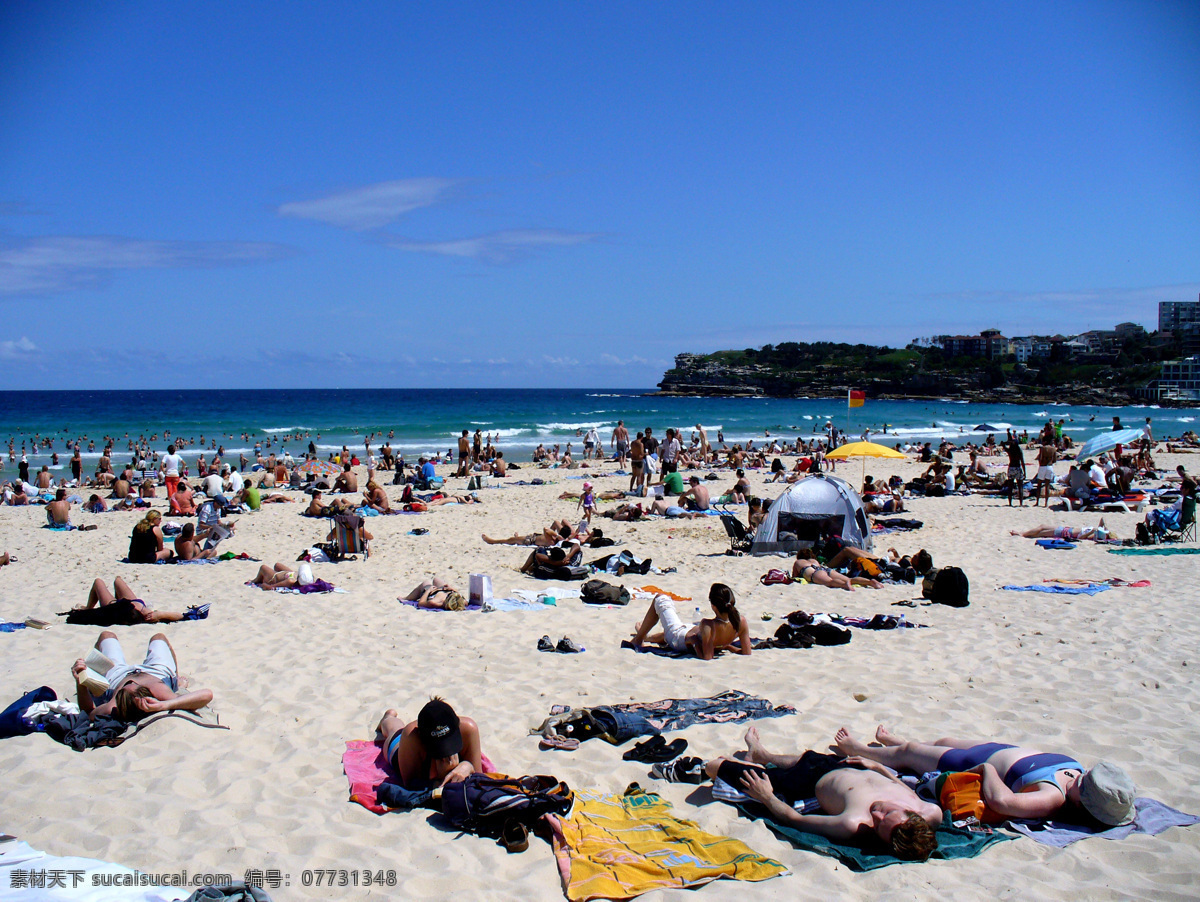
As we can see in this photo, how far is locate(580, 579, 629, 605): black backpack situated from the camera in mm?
8781

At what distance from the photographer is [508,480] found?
2270 cm

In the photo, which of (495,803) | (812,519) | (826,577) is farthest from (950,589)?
(495,803)

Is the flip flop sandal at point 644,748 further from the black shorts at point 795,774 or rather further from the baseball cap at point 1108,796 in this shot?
the baseball cap at point 1108,796

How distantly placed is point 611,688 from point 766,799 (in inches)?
85.4

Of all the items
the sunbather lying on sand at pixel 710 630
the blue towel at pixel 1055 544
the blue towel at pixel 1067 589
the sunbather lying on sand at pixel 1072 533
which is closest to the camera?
the sunbather lying on sand at pixel 710 630

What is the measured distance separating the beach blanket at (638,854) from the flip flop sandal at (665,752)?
55 centimetres

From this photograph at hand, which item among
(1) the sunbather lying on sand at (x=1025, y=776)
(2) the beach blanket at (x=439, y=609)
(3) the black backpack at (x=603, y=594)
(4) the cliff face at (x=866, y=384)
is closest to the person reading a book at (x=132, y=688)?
(2) the beach blanket at (x=439, y=609)

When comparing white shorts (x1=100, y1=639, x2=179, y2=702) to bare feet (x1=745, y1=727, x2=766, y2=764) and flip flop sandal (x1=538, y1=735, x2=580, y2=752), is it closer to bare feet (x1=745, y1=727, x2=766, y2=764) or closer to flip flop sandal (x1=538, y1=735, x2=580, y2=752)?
flip flop sandal (x1=538, y1=735, x2=580, y2=752)

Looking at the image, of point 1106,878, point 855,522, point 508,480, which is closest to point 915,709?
point 1106,878

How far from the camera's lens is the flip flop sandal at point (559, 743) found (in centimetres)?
476

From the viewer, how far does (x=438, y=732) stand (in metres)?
4.17

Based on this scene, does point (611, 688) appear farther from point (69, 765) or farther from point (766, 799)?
point (69, 765)

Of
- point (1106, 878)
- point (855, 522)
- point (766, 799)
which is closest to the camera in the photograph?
point (1106, 878)

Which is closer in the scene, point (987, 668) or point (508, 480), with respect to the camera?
point (987, 668)
